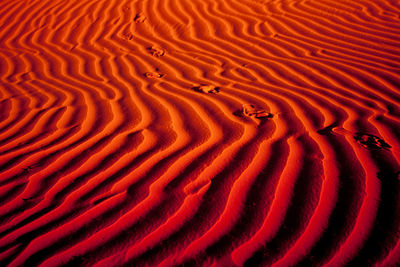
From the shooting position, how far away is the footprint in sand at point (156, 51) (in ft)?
13.0

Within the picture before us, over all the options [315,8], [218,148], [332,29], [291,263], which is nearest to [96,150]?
[218,148]

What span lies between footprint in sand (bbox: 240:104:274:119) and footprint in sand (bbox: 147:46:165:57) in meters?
1.87

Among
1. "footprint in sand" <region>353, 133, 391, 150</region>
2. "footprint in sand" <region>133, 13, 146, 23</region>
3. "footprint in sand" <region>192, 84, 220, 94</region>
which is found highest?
"footprint in sand" <region>133, 13, 146, 23</region>

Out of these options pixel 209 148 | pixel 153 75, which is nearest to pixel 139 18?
pixel 153 75

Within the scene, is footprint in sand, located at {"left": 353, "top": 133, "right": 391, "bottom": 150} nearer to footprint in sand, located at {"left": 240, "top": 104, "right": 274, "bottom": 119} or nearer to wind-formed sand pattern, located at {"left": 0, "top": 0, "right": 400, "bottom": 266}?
wind-formed sand pattern, located at {"left": 0, "top": 0, "right": 400, "bottom": 266}

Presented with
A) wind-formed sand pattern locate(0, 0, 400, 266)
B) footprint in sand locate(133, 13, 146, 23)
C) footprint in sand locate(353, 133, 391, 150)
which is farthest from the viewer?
footprint in sand locate(133, 13, 146, 23)

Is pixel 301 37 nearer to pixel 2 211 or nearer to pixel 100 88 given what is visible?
pixel 100 88

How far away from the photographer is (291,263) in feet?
4.20

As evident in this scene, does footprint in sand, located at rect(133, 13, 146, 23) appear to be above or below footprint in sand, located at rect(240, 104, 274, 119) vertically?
above

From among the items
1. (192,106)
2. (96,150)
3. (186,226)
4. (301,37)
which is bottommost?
(186,226)

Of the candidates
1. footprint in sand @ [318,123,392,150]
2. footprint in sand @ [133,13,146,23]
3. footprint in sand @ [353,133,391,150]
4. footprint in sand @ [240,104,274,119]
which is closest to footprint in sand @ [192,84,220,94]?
footprint in sand @ [240,104,274,119]

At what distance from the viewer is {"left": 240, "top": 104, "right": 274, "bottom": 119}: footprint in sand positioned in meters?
2.42

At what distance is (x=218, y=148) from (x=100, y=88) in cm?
182

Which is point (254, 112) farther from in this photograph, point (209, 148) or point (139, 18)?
point (139, 18)
